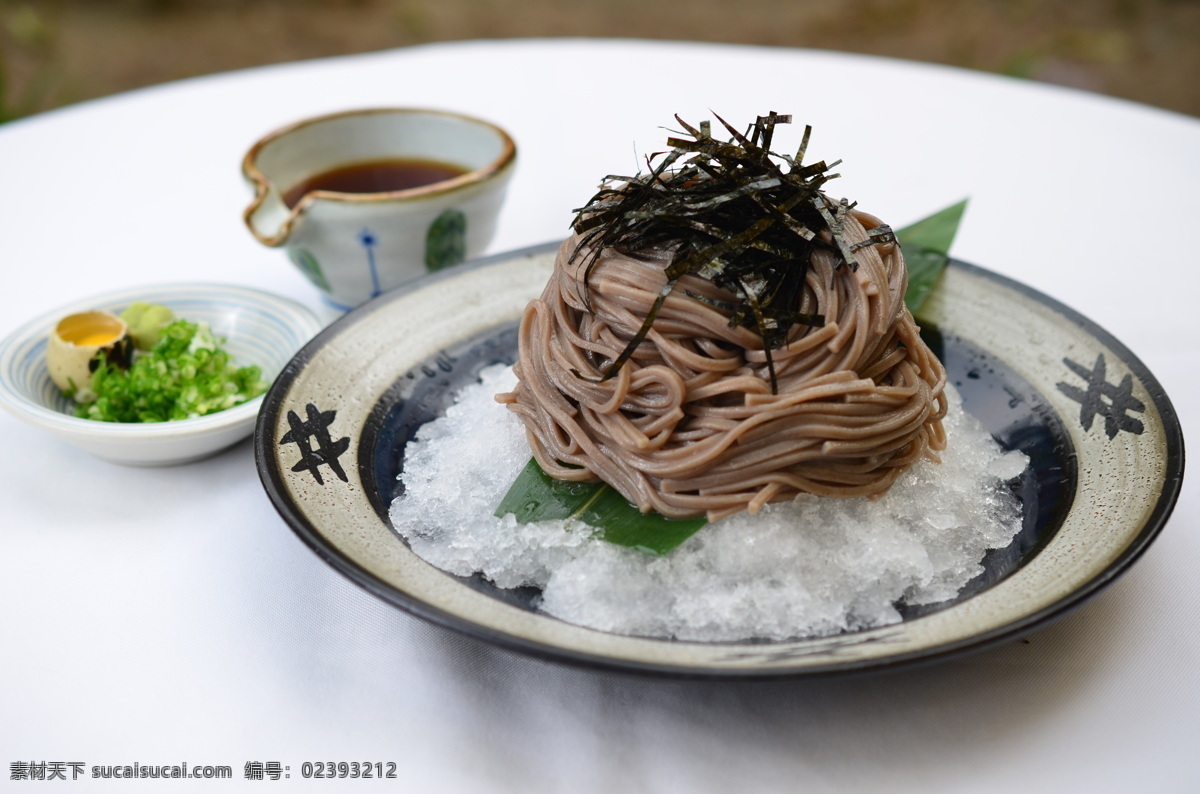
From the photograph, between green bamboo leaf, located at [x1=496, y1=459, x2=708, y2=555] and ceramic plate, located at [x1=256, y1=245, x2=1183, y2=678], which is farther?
green bamboo leaf, located at [x1=496, y1=459, x2=708, y2=555]

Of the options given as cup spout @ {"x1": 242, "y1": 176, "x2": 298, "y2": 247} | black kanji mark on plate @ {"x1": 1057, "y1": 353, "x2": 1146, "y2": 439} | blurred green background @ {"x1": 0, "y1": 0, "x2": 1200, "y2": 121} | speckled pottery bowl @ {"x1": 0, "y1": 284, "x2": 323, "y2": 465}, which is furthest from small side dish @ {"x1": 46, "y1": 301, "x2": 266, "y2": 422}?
blurred green background @ {"x1": 0, "y1": 0, "x2": 1200, "y2": 121}

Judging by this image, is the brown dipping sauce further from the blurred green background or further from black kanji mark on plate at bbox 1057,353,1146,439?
the blurred green background

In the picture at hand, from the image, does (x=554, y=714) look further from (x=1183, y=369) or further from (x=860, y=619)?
(x=1183, y=369)

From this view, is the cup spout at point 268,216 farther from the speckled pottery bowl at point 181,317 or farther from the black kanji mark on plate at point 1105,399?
the black kanji mark on plate at point 1105,399

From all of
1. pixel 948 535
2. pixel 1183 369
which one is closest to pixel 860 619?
pixel 948 535

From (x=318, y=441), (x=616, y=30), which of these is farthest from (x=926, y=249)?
(x=616, y=30)

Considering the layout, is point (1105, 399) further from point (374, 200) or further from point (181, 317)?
point (181, 317)
